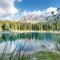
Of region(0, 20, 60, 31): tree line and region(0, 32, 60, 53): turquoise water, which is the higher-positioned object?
region(0, 20, 60, 31): tree line

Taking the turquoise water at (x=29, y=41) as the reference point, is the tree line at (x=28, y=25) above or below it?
above

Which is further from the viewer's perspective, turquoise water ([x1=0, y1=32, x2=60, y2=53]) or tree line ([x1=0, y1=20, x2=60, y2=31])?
tree line ([x1=0, y1=20, x2=60, y2=31])

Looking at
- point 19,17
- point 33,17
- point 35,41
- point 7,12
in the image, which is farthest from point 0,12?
point 35,41

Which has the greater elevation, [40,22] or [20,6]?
[20,6]

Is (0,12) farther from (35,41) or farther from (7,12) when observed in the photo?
(35,41)

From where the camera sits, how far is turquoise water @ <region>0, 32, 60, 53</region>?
14.0 feet

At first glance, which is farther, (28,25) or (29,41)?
(29,41)

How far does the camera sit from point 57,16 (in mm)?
4625

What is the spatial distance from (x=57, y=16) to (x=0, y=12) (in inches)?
45.1

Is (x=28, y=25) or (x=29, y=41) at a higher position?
(x=28, y=25)

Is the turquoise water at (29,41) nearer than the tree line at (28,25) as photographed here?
Yes

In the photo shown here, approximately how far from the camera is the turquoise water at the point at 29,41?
4.28 meters

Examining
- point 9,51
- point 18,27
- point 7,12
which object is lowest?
point 9,51

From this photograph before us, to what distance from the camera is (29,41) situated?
475 centimetres
